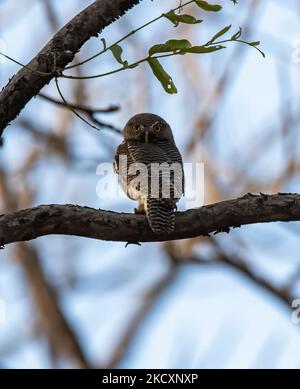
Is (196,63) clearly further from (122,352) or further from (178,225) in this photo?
(178,225)

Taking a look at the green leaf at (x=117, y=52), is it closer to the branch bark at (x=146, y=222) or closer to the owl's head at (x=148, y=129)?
the branch bark at (x=146, y=222)

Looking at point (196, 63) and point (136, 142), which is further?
point (196, 63)

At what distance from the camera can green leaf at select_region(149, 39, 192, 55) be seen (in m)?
3.68

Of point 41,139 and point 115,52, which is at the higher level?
point 41,139

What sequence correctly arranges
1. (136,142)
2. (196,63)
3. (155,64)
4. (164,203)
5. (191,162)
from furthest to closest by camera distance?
(196,63)
(191,162)
(136,142)
(164,203)
(155,64)

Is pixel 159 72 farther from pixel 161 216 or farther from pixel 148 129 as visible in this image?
pixel 148 129

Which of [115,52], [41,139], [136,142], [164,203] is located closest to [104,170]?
[136,142]

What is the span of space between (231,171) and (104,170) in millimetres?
2493

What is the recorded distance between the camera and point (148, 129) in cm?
696

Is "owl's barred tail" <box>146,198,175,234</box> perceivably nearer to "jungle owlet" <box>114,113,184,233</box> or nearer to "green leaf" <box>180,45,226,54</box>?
"jungle owlet" <box>114,113,184,233</box>

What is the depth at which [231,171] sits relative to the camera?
9.33 meters

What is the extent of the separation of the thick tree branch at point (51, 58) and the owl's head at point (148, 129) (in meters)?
2.79

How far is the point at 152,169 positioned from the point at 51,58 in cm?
199

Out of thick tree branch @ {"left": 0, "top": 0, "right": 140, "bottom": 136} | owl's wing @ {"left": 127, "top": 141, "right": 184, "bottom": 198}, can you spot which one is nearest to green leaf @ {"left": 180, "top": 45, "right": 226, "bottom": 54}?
thick tree branch @ {"left": 0, "top": 0, "right": 140, "bottom": 136}
